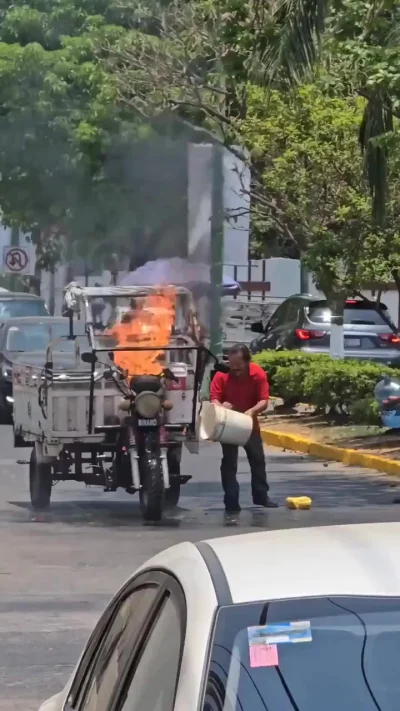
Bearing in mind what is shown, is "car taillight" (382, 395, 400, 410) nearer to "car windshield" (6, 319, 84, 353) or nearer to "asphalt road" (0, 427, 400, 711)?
"asphalt road" (0, 427, 400, 711)

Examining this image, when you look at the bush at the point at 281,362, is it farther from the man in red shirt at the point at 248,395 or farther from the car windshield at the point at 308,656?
the car windshield at the point at 308,656

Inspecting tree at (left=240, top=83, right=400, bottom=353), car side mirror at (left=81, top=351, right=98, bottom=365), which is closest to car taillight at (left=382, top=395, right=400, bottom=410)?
tree at (left=240, top=83, right=400, bottom=353)

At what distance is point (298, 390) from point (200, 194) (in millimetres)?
3949

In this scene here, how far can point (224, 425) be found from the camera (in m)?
13.0

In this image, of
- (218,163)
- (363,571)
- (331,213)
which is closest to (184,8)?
(218,163)

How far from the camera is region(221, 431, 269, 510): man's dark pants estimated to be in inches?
526

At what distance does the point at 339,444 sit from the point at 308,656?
15327mm

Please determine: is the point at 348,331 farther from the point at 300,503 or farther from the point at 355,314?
the point at 300,503

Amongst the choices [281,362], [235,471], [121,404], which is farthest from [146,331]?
[281,362]

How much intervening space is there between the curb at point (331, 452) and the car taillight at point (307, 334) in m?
4.32

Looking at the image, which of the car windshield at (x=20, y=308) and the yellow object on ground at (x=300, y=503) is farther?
the car windshield at (x=20, y=308)

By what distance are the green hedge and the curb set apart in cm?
86

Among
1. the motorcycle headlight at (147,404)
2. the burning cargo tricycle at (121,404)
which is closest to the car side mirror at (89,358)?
the burning cargo tricycle at (121,404)

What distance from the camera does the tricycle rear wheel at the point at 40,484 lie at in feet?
44.0
